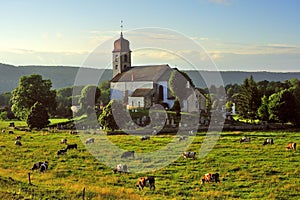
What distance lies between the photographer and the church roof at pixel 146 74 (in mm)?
71062

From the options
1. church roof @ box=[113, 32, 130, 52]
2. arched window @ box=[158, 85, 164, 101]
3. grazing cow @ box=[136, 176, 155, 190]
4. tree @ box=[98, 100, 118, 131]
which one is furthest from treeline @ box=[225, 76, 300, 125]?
grazing cow @ box=[136, 176, 155, 190]

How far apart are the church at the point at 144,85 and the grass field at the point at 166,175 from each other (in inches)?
1257

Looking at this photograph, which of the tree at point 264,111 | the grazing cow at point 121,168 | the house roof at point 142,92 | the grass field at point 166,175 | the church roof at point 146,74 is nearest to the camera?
the grass field at point 166,175

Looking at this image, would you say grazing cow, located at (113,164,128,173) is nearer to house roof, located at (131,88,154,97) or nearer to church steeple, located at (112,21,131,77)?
house roof, located at (131,88,154,97)

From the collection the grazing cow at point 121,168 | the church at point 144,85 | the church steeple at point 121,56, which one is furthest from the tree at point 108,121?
the church steeple at point 121,56

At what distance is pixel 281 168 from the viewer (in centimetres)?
2303

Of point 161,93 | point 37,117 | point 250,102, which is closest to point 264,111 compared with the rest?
point 250,102

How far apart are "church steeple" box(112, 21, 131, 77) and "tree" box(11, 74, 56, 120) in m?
23.4

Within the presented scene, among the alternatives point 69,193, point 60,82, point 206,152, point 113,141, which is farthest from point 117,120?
point 60,82

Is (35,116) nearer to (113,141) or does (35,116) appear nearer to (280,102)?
(113,141)

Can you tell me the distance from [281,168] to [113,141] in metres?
17.4

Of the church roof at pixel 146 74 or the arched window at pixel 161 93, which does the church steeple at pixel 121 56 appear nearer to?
the church roof at pixel 146 74

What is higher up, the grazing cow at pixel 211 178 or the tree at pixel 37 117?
the tree at pixel 37 117

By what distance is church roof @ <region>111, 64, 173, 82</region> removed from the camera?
7106 cm
